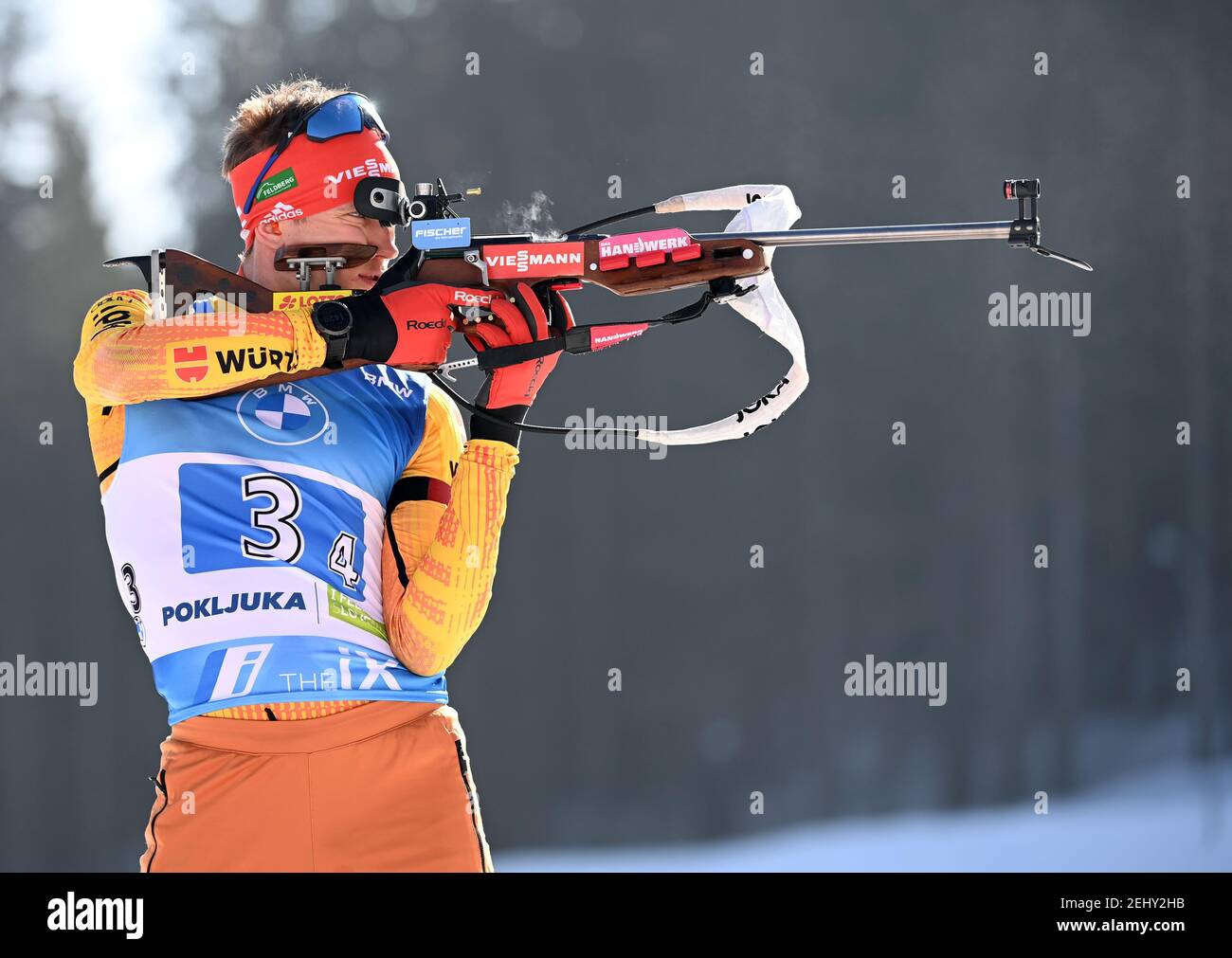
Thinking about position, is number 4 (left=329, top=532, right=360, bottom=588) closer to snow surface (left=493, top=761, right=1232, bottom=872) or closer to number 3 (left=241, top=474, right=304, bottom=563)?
number 3 (left=241, top=474, right=304, bottom=563)

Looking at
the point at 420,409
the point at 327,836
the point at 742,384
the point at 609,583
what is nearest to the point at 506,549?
the point at 609,583

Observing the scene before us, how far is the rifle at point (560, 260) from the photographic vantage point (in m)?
1.86

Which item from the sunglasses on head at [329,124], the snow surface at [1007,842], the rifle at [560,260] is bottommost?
the snow surface at [1007,842]

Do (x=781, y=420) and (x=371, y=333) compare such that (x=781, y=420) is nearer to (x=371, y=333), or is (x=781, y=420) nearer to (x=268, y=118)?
(x=268, y=118)

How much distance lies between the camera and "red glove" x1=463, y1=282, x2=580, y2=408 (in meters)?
1.89

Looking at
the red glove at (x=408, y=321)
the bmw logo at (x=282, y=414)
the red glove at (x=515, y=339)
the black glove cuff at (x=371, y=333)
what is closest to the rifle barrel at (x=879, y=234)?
the red glove at (x=515, y=339)

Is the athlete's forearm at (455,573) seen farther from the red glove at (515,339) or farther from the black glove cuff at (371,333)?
the black glove cuff at (371,333)

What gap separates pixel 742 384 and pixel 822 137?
817mm

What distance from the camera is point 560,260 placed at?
192cm

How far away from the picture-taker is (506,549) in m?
4.26

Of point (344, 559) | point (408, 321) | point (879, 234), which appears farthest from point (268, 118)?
point (879, 234)

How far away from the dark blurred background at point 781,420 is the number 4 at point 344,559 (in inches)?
85.2

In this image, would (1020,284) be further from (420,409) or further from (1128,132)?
(420,409)

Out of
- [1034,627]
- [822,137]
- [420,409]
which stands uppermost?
[822,137]
